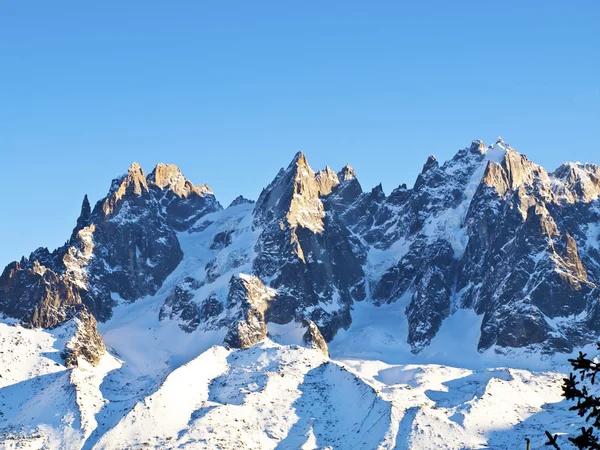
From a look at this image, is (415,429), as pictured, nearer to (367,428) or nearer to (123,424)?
(367,428)

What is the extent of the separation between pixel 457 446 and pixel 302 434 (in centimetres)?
3065

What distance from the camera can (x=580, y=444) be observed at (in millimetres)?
24203

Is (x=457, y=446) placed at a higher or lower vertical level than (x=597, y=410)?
higher

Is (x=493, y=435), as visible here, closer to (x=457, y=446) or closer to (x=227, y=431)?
(x=457, y=446)

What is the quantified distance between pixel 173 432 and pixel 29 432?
2963 centimetres

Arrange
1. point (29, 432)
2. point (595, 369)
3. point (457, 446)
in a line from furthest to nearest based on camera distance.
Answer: point (29, 432), point (457, 446), point (595, 369)

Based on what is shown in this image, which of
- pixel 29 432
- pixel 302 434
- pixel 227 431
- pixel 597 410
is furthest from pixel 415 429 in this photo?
pixel 597 410

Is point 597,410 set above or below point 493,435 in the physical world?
below

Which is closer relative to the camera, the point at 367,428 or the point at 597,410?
the point at 597,410

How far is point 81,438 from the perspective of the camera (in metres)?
192

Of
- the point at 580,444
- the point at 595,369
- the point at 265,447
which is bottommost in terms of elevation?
the point at 580,444

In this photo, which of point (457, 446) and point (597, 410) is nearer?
point (597, 410)

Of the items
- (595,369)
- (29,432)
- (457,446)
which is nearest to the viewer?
(595,369)

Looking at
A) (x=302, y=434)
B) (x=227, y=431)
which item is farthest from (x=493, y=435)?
(x=227, y=431)
